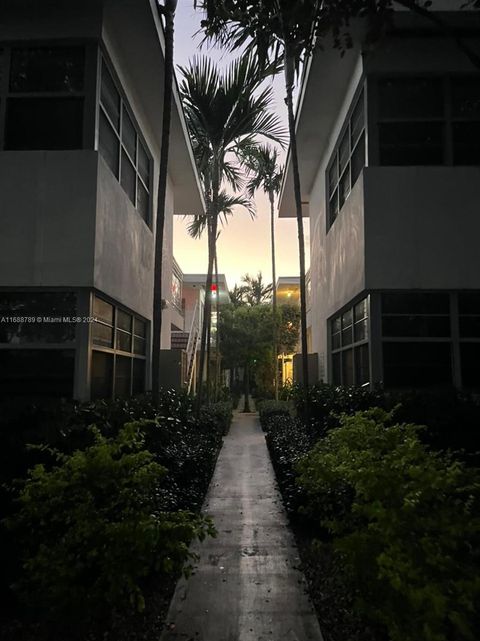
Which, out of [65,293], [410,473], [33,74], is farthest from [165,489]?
[33,74]

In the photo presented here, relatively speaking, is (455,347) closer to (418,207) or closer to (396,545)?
(418,207)

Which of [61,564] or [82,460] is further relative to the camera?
[82,460]

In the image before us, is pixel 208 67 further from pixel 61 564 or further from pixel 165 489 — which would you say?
pixel 61 564

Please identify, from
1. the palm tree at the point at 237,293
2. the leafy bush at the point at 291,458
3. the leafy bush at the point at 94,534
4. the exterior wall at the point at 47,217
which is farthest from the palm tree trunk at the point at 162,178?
the palm tree at the point at 237,293

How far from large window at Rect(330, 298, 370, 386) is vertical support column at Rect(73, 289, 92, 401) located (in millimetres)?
4065

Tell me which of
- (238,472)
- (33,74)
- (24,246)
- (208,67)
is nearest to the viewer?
(24,246)

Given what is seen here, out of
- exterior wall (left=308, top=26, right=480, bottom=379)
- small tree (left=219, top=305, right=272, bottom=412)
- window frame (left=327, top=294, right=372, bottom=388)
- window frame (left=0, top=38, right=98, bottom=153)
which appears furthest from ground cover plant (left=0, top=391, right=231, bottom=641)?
small tree (left=219, top=305, right=272, bottom=412)

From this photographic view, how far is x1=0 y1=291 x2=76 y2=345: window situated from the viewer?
6.14m

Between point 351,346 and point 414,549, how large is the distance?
679 centimetres

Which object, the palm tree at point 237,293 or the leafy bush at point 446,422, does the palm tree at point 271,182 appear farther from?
the palm tree at point 237,293

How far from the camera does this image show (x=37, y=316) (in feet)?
20.3

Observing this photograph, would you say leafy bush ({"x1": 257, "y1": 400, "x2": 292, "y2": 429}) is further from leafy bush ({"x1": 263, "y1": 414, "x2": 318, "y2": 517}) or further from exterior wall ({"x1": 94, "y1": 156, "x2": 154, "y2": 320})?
exterior wall ({"x1": 94, "y1": 156, "x2": 154, "y2": 320})

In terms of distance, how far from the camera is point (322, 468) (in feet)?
10.5

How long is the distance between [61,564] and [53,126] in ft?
18.8
